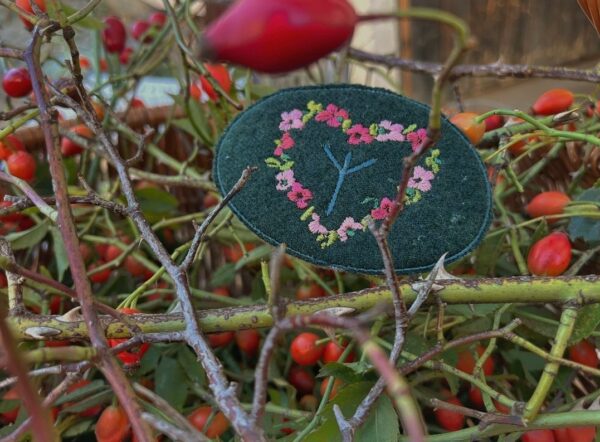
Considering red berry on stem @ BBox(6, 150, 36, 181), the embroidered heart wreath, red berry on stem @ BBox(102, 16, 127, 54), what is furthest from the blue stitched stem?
red berry on stem @ BBox(102, 16, 127, 54)

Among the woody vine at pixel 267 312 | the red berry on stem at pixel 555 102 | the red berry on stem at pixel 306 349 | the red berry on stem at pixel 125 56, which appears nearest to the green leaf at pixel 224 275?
the woody vine at pixel 267 312

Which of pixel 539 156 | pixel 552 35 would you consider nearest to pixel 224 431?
pixel 539 156

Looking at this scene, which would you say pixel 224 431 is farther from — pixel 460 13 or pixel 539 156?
pixel 460 13

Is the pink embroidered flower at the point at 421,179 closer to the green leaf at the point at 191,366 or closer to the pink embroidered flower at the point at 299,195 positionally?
the pink embroidered flower at the point at 299,195

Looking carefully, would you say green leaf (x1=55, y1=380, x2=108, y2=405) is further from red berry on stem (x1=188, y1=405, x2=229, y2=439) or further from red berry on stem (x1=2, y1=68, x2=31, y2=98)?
red berry on stem (x1=2, y1=68, x2=31, y2=98)

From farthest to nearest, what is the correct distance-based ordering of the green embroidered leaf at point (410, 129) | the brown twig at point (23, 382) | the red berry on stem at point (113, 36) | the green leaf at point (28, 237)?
1. the red berry on stem at point (113, 36)
2. the green leaf at point (28, 237)
3. the green embroidered leaf at point (410, 129)
4. the brown twig at point (23, 382)
